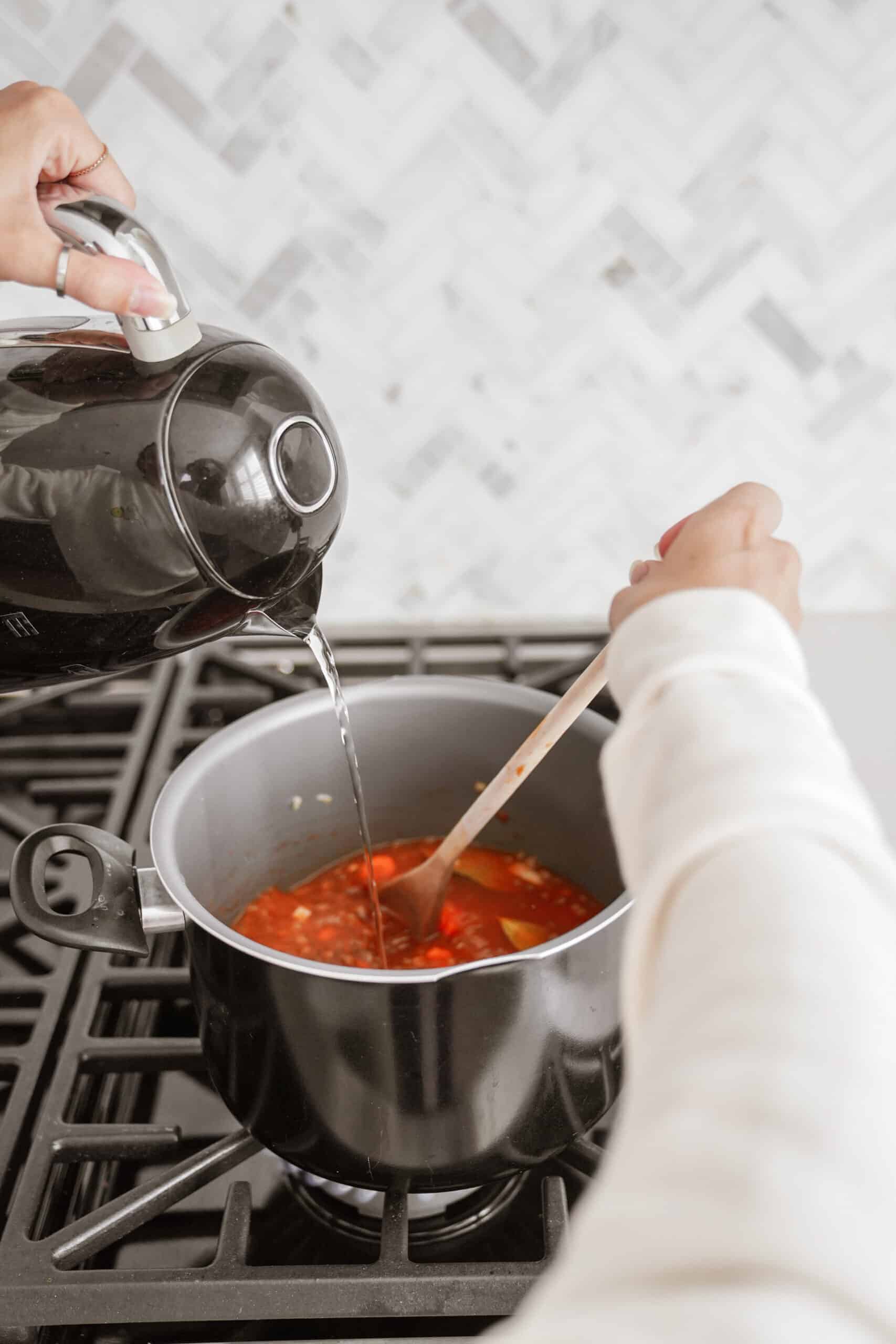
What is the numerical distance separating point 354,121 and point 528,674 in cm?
49

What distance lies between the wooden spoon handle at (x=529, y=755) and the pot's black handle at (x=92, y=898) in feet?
0.68

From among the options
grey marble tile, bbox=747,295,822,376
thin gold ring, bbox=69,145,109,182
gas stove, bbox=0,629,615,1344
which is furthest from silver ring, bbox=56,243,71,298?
grey marble tile, bbox=747,295,822,376

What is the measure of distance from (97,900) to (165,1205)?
0.53 feet

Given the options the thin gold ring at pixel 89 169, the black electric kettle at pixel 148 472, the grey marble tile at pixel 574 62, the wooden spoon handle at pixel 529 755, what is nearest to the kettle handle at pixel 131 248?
the black electric kettle at pixel 148 472

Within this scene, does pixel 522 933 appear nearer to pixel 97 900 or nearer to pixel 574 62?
pixel 97 900

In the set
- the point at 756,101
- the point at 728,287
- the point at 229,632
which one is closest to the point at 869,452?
the point at 728,287

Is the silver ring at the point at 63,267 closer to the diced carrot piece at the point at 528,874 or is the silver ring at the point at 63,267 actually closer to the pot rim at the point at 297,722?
the pot rim at the point at 297,722

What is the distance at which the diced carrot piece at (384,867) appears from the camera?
845 mm

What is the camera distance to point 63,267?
0.52 metres

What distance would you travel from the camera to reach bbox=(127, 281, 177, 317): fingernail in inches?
20.1

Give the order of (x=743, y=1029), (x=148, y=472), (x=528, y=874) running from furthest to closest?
(x=528, y=874)
(x=148, y=472)
(x=743, y=1029)

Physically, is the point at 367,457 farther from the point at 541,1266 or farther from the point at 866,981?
the point at 866,981

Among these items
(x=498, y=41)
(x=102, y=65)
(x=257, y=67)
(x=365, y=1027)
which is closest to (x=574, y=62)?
(x=498, y=41)

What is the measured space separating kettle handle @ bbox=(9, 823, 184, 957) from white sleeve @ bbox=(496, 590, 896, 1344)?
0.32m
